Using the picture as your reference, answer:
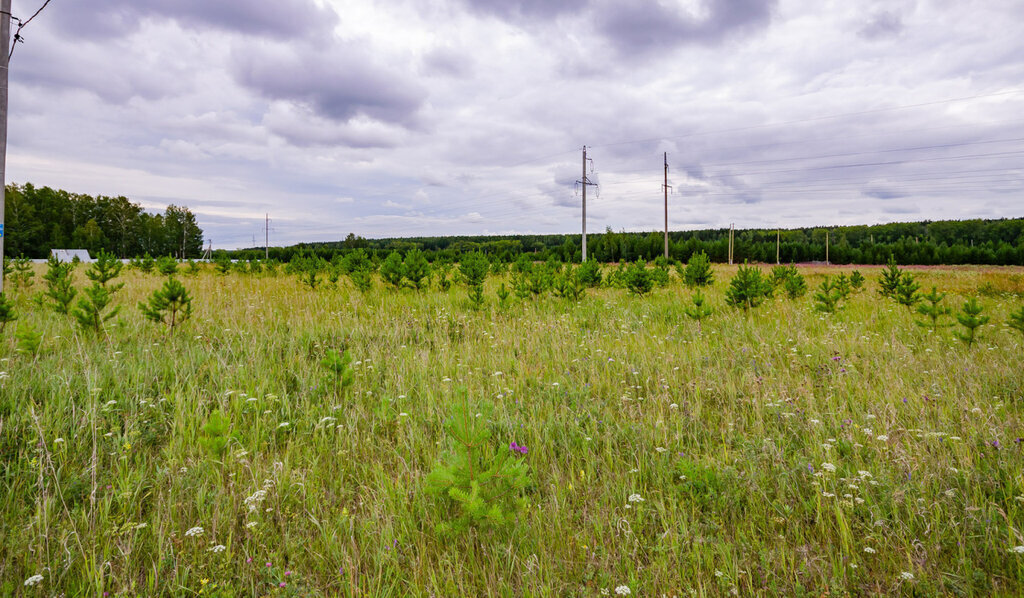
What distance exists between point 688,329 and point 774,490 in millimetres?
4886

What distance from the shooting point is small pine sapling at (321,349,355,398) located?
418cm

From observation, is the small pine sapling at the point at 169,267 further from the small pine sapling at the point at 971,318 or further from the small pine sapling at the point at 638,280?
the small pine sapling at the point at 971,318

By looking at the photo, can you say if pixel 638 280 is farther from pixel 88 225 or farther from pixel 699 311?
pixel 88 225

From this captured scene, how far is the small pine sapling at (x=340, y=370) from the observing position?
4176 millimetres

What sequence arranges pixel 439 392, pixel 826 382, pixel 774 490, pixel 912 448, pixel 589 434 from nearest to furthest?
1. pixel 774 490
2. pixel 912 448
3. pixel 589 434
4. pixel 439 392
5. pixel 826 382

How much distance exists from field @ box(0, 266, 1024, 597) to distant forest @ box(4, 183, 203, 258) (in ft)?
237

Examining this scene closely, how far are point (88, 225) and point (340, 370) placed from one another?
94.4m

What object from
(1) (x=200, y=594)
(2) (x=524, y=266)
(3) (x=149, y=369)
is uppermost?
(2) (x=524, y=266)

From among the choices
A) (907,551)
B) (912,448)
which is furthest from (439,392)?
(912,448)

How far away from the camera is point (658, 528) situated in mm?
2344

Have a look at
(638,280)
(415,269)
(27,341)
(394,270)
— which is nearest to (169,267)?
(394,270)

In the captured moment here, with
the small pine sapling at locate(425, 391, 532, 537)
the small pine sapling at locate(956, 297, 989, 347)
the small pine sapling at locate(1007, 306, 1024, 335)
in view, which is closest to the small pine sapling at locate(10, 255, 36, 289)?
the small pine sapling at locate(425, 391, 532, 537)

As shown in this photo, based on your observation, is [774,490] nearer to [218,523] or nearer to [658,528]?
[658,528]

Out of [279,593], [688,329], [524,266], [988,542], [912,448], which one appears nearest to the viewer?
[279,593]
